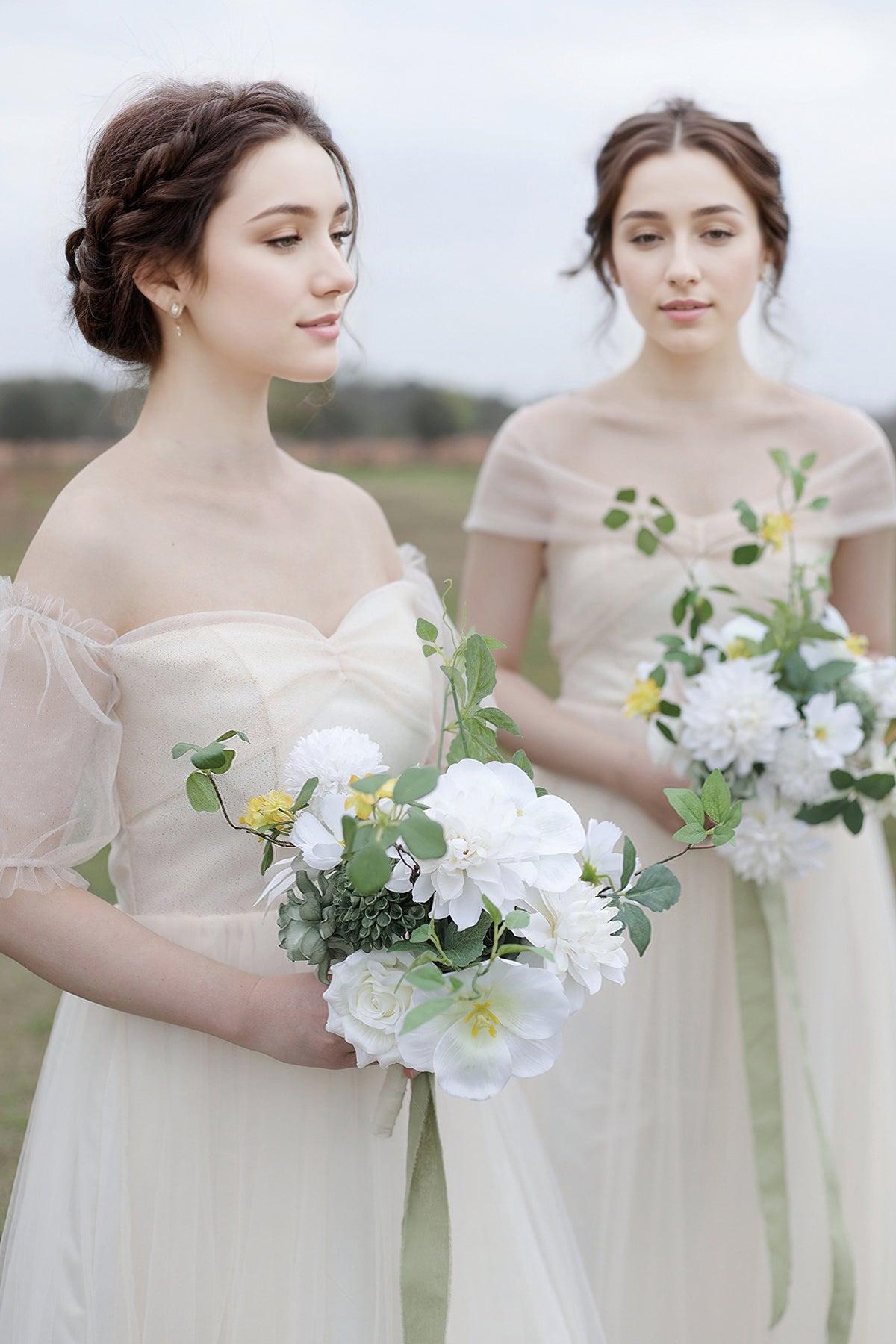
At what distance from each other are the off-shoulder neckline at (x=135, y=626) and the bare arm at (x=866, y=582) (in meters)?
1.40

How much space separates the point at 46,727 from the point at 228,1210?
2.31 ft

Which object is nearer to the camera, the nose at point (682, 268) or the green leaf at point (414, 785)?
the green leaf at point (414, 785)

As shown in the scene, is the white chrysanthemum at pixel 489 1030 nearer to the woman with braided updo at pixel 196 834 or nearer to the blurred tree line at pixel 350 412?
the woman with braided updo at pixel 196 834

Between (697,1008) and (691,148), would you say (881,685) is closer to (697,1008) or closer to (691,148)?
(697,1008)

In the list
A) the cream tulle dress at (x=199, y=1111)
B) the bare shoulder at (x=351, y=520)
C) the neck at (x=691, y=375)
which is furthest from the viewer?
the neck at (x=691, y=375)

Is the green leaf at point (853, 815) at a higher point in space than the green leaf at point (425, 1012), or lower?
higher

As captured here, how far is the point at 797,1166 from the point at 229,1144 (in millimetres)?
1379

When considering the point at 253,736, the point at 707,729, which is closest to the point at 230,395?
the point at 253,736

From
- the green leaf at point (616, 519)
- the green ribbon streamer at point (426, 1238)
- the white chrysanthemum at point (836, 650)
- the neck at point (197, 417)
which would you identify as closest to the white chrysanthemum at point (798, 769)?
the white chrysanthemum at point (836, 650)

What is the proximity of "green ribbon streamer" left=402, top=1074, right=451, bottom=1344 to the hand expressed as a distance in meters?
0.12

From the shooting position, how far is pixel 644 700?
8.19 ft

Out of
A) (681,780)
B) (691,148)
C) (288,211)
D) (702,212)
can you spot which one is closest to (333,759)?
(288,211)

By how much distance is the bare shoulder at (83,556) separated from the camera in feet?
5.92

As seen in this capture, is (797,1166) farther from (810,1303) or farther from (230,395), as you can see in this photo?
(230,395)
